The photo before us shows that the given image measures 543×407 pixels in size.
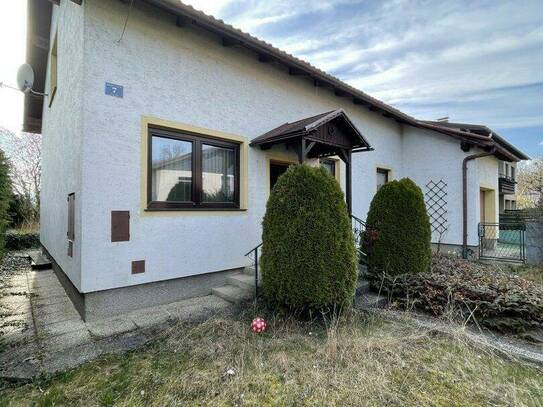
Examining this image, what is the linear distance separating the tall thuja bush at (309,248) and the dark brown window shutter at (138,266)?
6.71 feet

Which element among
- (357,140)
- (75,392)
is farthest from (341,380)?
(357,140)

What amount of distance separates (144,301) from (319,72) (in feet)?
20.2

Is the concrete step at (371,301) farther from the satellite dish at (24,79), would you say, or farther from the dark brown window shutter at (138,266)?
the satellite dish at (24,79)

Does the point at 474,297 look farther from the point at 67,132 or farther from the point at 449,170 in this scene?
the point at 67,132

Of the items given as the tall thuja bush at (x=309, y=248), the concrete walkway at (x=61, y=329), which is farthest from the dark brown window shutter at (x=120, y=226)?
the tall thuja bush at (x=309, y=248)

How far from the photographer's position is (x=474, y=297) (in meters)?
4.60

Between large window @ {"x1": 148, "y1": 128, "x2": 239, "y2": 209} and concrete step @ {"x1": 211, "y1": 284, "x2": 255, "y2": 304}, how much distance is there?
5.18ft

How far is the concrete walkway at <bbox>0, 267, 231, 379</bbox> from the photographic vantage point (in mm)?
3209

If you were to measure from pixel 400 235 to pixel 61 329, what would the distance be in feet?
19.0

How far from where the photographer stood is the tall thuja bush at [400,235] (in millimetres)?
5664

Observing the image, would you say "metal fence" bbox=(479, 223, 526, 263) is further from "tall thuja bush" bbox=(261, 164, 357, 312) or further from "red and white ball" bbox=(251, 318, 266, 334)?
"red and white ball" bbox=(251, 318, 266, 334)

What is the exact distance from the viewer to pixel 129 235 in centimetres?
467

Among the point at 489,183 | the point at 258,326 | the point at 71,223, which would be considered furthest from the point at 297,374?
the point at 489,183

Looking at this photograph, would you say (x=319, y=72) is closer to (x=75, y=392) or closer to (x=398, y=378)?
(x=398, y=378)
